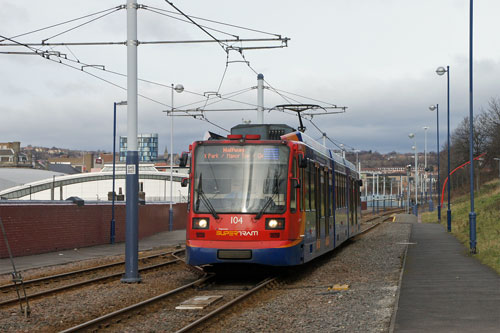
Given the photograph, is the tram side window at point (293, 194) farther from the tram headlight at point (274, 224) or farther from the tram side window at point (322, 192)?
the tram side window at point (322, 192)

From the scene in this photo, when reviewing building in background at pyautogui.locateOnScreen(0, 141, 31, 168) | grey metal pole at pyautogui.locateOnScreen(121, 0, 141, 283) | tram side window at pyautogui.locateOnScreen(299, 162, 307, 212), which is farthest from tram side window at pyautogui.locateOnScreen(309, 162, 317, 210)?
building in background at pyautogui.locateOnScreen(0, 141, 31, 168)

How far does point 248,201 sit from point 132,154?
2.97 metres

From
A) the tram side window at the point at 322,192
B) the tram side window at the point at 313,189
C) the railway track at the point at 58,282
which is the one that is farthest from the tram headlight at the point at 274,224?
the railway track at the point at 58,282

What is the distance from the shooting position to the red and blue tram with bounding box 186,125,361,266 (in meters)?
14.5

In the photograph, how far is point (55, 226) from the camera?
26.4 m

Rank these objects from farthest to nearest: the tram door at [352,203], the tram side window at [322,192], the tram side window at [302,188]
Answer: the tram door at [352,203], the tram side window at [322,192], the tram side window at [302,188]

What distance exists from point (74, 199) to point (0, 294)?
14.9 meters

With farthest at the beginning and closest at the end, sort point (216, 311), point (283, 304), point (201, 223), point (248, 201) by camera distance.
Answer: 1. point (201, 223)
2. point (248, 201)
3. point (283, 304)
4. point (216, 311)

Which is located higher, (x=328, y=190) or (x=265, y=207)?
(x=328, y=190)

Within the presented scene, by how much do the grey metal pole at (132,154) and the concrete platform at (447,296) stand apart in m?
5.98

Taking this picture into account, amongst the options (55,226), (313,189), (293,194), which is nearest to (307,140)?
(313,189)

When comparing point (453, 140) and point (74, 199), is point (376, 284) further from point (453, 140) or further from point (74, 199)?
point (453, 140)

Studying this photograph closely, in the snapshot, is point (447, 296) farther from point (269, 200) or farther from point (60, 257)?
point (60, 257)

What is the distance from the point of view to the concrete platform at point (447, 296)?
9492mm
